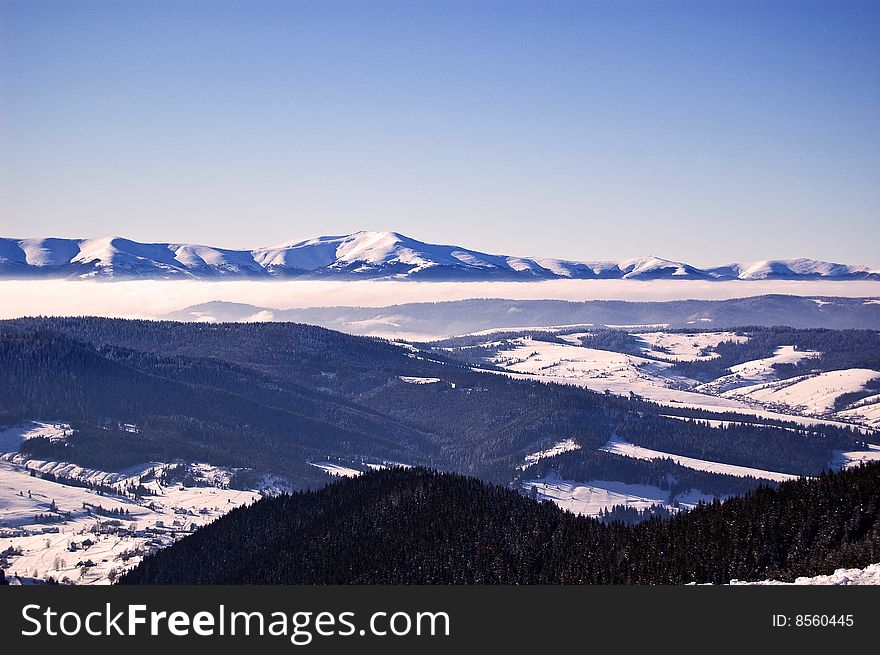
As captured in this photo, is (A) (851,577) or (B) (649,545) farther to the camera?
(B) (649,545)

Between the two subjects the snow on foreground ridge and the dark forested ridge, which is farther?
the dark forested ridge

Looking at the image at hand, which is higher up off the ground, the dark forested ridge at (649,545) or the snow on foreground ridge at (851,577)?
the snow on foreground ridge at (851,577)

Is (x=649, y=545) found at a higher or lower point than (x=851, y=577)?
lower

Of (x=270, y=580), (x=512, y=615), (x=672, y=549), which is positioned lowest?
(x=270, y=580)

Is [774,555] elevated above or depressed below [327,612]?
below

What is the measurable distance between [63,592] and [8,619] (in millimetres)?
4321

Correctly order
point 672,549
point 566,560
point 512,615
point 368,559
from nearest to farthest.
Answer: point 512,615 → point 672,549 → point 566,560 → point 368,559

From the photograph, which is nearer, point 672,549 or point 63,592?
point 63,592

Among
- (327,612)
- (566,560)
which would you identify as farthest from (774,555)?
(327,612)

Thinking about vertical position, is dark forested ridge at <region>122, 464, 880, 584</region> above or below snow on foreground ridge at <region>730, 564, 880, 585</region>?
below

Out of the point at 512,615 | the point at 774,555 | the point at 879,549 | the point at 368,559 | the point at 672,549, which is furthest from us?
the point at 368,559

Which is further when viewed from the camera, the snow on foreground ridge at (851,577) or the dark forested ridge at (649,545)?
the dark forested ridge at (649,545)

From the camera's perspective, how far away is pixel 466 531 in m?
193

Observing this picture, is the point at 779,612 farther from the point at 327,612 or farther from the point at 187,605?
A: the point at 187,605
